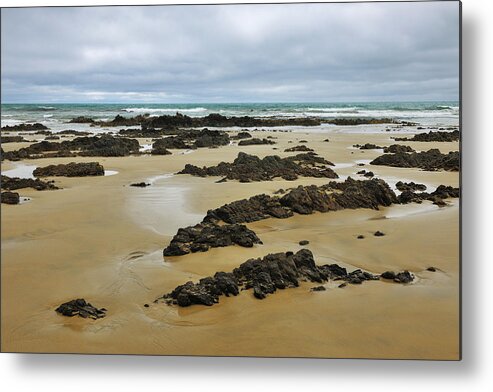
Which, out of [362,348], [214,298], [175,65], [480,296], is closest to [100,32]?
[175,65]

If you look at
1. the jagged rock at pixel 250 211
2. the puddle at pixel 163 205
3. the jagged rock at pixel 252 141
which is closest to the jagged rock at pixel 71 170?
the puddle at pixel 163 205

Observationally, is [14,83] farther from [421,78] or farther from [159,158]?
[421,78]

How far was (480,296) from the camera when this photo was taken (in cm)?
312

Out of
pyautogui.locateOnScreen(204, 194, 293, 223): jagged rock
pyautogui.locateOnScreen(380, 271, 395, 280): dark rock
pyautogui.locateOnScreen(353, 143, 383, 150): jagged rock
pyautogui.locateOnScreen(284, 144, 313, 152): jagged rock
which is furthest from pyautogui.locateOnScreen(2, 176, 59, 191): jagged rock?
pyautogui.locateOnScreen(380, 271, 395, 280): dark rock

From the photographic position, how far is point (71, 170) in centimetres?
368

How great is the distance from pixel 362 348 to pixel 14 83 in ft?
9.70

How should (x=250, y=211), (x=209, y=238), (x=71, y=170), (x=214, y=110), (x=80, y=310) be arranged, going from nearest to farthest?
(x=80, y=310)
(x=209, y=238)
(x=250, y=211)
(x=214, y=110)
(x=71, y=170)

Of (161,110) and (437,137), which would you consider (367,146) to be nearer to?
(437,137)

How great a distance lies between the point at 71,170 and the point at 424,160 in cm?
262

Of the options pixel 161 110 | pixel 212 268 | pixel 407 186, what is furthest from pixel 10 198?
pixel 407 186

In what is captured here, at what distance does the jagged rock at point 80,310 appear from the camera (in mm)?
3100

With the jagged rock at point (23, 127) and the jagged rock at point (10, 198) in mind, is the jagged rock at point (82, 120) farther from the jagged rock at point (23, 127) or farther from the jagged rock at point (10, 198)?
the jagged rock at point (10, 198)

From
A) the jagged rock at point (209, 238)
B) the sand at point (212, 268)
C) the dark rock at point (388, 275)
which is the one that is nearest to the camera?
the sand at point (212, 268)

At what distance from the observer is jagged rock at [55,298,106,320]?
3.10 metres
